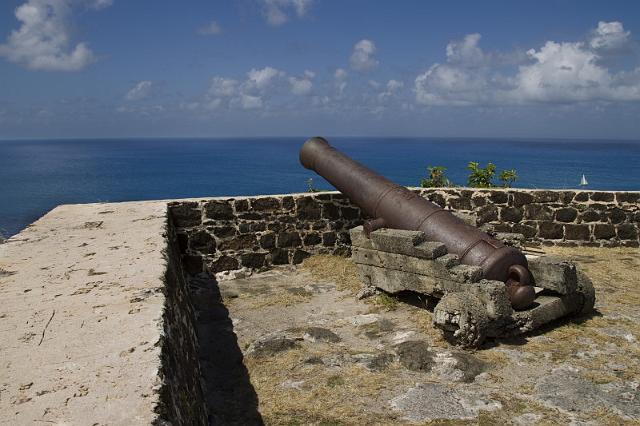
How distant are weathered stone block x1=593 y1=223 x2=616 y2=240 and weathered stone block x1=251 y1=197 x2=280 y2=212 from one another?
5.38 meters

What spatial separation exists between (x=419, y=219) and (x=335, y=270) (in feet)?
7.10

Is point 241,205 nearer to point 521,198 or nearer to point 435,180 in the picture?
point 521,198

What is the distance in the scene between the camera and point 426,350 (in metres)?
5.12

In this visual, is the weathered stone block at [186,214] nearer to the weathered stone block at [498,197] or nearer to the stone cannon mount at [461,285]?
the stone cannon mount at [461,285]

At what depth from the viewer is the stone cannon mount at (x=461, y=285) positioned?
5.13 metres

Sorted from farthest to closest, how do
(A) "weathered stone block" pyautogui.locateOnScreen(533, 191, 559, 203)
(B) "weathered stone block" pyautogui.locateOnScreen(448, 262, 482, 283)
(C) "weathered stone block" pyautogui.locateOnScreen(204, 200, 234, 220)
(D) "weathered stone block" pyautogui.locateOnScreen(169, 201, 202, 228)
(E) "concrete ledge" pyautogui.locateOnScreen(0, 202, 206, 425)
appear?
(A) "weathered stone block" pyautogui.locateOnScreen(533, 191, 559, 203) → (C) "weathered stone block" pyautogui.locateOnScreen(204, 200, 234, 220) → (D) "weathered stone block" pyautogui.locateOnScreen(169, 201, 202, 228) → (B) "weathered stone block" pyautogui.locateOnScreen(448, 262, 482, 283) → (E) "concrete ledge" pyautogui.locateOnScreen(0, 202, 206, 425)

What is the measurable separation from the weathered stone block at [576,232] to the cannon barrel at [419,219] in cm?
382

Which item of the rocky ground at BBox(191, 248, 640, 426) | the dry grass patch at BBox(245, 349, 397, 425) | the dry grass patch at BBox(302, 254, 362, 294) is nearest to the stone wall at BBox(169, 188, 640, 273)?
the dry grass patch at BBox(302, 254, 362, 294)

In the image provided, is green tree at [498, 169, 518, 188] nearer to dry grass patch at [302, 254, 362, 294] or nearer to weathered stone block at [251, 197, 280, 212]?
dry grass patch at [302, 254, 362, 294]

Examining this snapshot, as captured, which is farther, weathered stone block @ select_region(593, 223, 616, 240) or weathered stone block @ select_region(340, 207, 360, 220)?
weathered stone block @ select_region(593, 223, 616, 240)

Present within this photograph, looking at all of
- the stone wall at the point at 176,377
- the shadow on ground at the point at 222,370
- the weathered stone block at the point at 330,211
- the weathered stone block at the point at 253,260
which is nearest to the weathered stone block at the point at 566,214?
the weathered stone block at the point at 330,211

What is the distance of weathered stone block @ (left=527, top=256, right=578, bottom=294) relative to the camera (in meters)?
5.66

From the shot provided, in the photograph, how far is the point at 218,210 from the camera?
821 centimetres

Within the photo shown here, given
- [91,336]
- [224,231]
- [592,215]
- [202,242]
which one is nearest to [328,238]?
[224,231]
